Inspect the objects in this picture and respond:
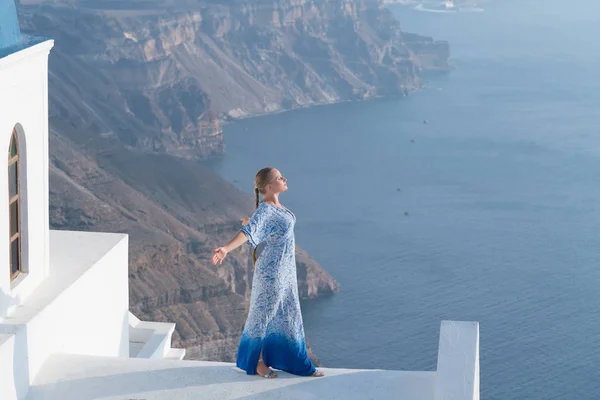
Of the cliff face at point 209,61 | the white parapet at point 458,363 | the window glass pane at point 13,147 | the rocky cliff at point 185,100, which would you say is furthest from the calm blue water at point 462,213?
the white parapet at point 458,363

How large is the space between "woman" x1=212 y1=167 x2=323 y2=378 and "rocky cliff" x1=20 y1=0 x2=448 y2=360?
30.0m

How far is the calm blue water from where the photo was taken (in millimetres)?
38031

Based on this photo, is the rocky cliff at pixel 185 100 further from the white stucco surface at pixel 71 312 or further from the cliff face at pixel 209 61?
the white stucco surface at pixel 71 312

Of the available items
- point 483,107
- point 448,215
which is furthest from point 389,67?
point 448,215

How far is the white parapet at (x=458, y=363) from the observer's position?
17.9ft

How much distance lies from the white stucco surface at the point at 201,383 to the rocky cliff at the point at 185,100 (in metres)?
29.6

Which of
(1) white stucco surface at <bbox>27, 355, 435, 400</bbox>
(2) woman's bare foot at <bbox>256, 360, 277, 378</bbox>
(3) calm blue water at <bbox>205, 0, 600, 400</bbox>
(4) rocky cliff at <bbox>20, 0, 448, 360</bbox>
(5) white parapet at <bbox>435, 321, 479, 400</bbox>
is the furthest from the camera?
(4) rocky cliff at <bbox>20, 0, 448, 360</bbox>

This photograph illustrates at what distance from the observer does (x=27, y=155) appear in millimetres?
7059

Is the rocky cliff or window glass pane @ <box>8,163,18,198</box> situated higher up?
window glass pane @ <box>8,163,18,198</box>

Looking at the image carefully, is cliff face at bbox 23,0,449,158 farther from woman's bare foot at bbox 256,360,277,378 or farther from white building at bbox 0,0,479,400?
woman's bare foot at bbox 256,360,277,378

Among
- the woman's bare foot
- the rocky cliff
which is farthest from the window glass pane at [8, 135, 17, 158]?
the rocky cliff

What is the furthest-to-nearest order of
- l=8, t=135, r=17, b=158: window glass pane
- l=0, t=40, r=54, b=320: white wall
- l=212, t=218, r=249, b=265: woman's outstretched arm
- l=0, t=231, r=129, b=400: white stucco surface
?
l=8, t=135, r=17, b=158: window glass pane < l=0, t=40, r=54, b=320: white wall < l=0, t=231, r=129, b=400: white stucco surface < l=212, t=218, r=249, b=265: woman's outstretched arm

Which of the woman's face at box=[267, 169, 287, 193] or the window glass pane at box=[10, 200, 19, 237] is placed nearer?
the woman's face at box=[267, 169, 287, 193]

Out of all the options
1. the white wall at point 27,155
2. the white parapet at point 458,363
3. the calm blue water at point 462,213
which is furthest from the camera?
the calm blue water at point 462,213
